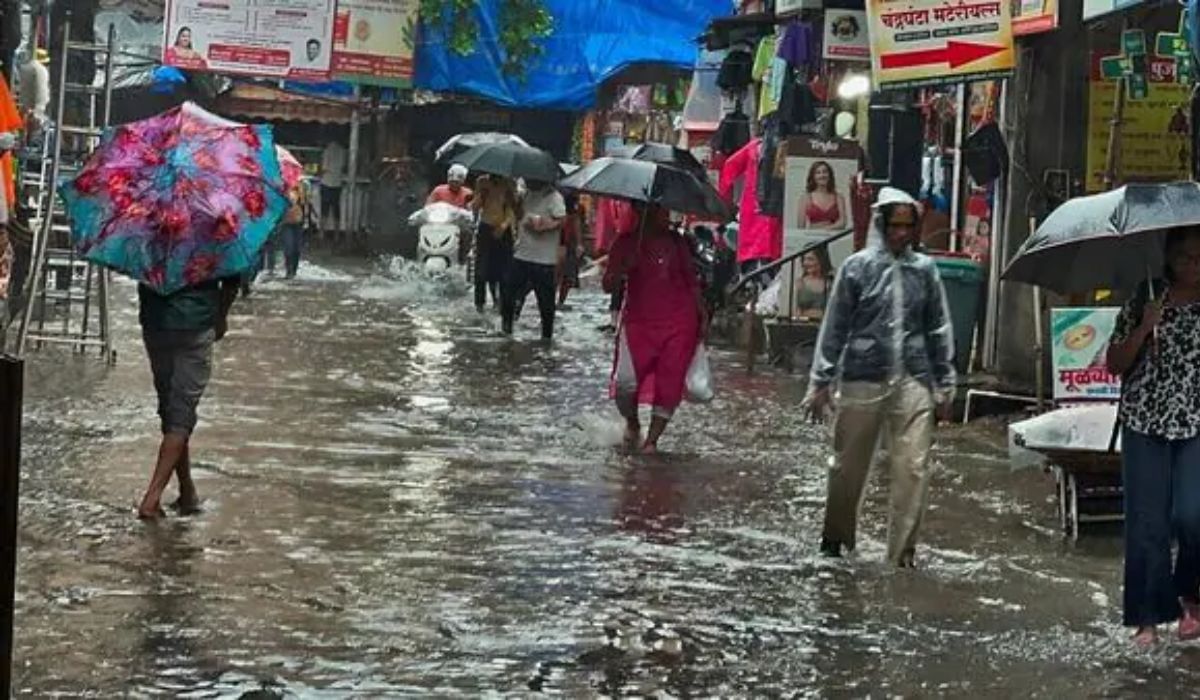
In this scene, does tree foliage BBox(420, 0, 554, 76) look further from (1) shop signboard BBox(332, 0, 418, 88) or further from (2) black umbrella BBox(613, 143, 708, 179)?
(2) black umbrella BBox(613, 143, 708, 179)

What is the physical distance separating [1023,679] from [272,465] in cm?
536

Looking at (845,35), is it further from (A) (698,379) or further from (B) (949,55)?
(A) (698,379)

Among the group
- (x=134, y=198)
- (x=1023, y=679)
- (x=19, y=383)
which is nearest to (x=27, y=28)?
(x=134, y=198)

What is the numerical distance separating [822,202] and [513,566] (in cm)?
1084

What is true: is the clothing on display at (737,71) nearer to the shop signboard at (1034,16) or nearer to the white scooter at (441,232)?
the white scooter at (441,232)

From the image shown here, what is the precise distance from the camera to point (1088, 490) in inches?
394

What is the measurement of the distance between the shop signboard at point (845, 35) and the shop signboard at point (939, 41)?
297 centimetres

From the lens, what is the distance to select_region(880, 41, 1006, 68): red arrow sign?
1502cm

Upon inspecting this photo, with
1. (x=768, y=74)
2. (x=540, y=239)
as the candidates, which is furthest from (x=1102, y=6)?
(x=768, y=74)

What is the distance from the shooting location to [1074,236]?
7797 millimetres

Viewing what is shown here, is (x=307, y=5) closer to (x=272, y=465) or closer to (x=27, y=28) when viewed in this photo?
(x=27, y=28)

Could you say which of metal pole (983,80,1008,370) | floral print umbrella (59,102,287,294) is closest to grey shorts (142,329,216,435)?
floral print umbrella (59,102,287,294)

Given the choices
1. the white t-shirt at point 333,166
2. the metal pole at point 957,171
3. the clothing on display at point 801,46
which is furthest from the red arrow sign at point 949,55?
the white t-shirt at point 333,166

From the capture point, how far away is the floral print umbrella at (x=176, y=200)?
29.9 ft
